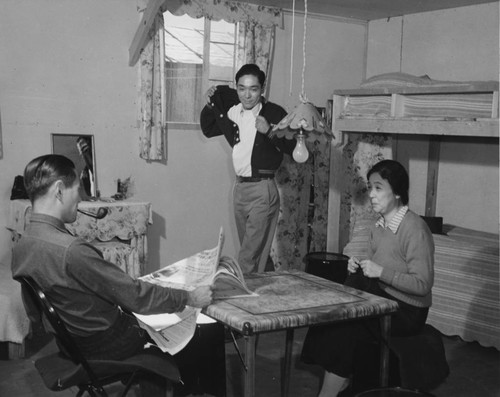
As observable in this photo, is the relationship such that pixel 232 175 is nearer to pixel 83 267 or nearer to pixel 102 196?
pixel 102 196

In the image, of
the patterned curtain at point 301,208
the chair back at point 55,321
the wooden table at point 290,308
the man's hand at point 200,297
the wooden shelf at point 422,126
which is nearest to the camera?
the chair back at point 55,321

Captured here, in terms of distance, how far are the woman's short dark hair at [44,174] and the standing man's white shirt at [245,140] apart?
7.94ft

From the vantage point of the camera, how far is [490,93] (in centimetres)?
408

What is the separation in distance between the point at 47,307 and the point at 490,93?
9.93ft

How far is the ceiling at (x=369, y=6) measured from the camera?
5.55 m

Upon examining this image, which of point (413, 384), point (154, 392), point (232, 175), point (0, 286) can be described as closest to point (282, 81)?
point (232, 175)

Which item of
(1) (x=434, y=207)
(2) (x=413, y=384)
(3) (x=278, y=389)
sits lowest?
(3) (x=278, y=389)

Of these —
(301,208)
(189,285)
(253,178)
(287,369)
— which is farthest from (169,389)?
(301,208)

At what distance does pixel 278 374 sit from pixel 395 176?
145 cm

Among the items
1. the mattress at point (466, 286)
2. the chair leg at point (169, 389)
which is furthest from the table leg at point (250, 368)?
the mattress at point (466, 286)

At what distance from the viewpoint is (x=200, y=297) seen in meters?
2.51

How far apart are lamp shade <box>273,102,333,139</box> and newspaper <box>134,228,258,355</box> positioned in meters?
0.82

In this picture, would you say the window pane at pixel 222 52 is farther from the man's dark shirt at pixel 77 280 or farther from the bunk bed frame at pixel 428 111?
the man's dark shirt at pixel 77 280

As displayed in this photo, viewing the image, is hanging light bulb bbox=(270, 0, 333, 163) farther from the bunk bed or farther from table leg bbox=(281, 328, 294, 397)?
the bunk bed
